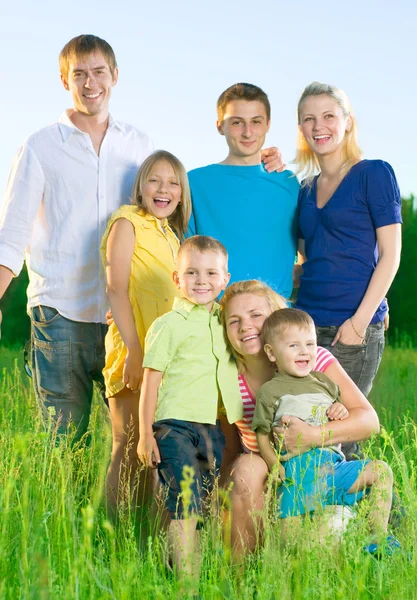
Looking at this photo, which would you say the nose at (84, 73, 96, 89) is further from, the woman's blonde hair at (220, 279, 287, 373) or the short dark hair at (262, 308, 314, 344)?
the short dark hair at (262, 308, 314, 344)

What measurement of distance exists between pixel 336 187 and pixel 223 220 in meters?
0.60

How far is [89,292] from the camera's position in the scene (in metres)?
4.25

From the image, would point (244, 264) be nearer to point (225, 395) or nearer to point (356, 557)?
point (225, 395)

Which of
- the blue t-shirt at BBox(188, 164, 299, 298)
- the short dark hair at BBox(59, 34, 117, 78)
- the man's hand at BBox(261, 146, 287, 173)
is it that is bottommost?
the blue t-shirt at BBox(188, 164, 299, 298)

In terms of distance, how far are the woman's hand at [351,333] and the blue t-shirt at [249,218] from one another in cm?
39

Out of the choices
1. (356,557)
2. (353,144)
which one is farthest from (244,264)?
(356,557)

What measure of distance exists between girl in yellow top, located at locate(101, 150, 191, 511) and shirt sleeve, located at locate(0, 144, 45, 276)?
1.88 feet

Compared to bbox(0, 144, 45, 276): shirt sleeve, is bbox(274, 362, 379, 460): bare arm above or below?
below

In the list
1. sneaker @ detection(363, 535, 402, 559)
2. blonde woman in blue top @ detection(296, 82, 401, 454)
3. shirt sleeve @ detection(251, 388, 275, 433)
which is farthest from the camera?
blonde woman in blue top @ detection(296, 82, 401, 454)

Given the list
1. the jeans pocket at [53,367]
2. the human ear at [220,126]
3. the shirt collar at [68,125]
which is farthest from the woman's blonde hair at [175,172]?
the jeans pocket at [53,367]

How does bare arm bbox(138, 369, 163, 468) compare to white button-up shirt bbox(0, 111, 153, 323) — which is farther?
white button-up shirt bbox(0, 111, 153, 323)

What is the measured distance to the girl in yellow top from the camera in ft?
12.3

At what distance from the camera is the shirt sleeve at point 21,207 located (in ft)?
14.0

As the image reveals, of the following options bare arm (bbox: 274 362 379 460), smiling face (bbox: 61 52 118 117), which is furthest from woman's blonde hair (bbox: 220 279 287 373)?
smiling face (bbox: 61 52 118 117)
